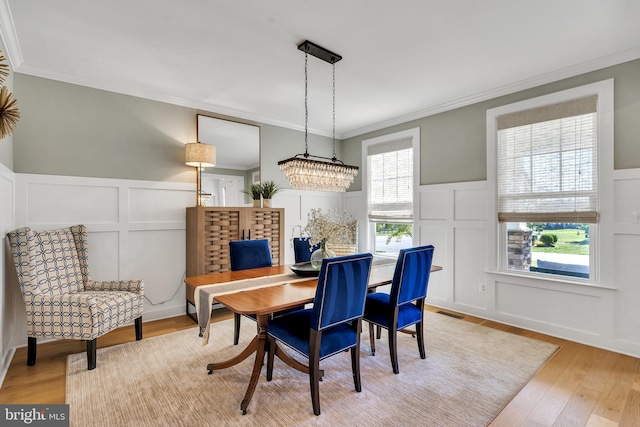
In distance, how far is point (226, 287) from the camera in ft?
7.50

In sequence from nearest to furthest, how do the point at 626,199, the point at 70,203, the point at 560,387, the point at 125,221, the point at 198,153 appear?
the point at 560,387 → the point at 626,199 → the point at 70,203 → the point at 125,221 → the point at 198,153

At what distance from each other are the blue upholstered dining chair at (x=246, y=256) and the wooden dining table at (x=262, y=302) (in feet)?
1.12

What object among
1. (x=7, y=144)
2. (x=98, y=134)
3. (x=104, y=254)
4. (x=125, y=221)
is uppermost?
(x=98, y=134)

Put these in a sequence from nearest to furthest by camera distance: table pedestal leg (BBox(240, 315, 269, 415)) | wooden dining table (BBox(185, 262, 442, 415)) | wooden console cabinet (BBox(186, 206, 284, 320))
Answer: wooden dining table (BBox(185, 262, 442, 415)) → table pedestal leg (BBox(240, 315, 269, 415)) → wooden console cabinet (BBox(186, 206, 284, 320))

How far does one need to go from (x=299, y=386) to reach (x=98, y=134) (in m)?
3.16

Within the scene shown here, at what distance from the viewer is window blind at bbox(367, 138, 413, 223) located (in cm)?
455

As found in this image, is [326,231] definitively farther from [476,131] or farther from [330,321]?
[476,131]

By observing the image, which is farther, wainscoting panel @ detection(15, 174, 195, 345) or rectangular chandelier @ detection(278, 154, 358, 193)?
wainscoting panel @ detection(15, 174, 195, 345)

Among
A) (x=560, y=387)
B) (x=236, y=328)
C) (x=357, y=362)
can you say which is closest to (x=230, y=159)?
(x=236, y=328)

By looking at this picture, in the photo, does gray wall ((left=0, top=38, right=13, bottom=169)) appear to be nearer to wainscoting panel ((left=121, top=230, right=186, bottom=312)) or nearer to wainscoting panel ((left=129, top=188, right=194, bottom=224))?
wainscoting panel ((left=129, top=188, right=194, bottom=224))

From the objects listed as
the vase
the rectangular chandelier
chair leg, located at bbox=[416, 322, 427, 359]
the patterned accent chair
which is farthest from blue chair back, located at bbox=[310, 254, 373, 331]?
the patterned accent chair

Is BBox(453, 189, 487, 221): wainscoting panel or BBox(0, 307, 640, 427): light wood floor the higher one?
BBox(453, 189, 487, 221): wainscoting panel

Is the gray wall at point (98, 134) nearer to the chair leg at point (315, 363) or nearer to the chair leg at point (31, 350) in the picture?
the chair leg at point (31, 350)

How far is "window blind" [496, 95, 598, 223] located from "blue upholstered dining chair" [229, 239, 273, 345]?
264 cm
